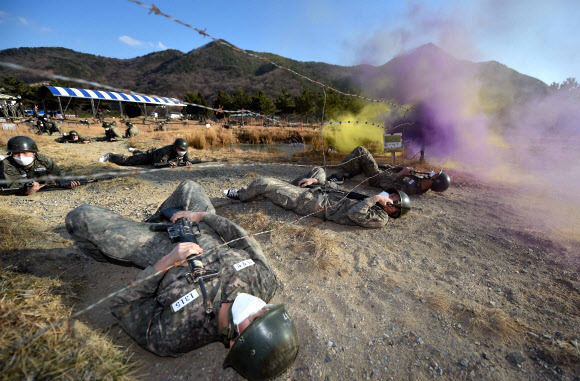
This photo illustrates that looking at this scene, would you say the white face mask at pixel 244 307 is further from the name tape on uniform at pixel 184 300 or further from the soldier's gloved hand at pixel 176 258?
the soldier's gloved hand at pixel 176 258

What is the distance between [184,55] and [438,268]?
16448 cm

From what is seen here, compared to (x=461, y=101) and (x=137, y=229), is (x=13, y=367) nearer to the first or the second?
(x=137, y=229)

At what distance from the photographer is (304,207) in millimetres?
4320

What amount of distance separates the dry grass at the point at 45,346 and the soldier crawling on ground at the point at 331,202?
2.89m

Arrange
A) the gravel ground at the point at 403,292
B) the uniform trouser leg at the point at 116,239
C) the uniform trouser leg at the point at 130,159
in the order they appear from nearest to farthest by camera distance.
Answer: the gravel ground at the point at 403,292 → the uniform trouser leg at the point at 116,239 → the uniform trouser leg at the point at 130,159

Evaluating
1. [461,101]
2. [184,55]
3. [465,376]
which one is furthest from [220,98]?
[184,55]

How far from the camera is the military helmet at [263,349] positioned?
1.68 m

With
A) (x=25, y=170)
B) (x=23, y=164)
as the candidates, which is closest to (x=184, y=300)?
(x=23, y=164)

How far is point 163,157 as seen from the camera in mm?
7516

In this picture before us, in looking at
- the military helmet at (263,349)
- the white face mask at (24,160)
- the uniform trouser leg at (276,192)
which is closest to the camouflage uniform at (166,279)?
Result: the military helmet at (263,349)

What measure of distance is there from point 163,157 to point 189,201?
16.3 feet

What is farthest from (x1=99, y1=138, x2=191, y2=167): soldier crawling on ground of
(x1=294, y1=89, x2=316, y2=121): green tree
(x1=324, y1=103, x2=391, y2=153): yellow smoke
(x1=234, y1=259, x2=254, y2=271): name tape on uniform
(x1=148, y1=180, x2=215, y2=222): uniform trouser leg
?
(x1=294, y1=89, x2=316, y2=121): green tree

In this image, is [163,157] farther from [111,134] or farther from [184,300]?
[111,134]

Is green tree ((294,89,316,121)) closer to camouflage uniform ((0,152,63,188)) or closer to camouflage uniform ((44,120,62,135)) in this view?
camouflage uniform ((44,120,62,135))
